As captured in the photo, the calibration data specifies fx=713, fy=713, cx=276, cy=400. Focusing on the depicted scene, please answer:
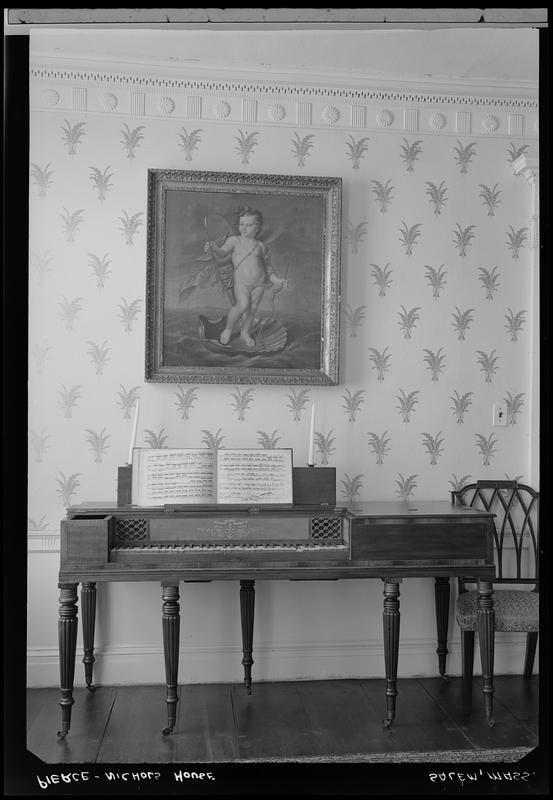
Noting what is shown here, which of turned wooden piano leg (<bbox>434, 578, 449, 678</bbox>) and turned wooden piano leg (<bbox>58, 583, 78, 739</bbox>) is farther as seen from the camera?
turned wooden piano leg (<bbox>434, 578, 449, 678</bbox>)

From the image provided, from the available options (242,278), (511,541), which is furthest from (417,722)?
(242,278)

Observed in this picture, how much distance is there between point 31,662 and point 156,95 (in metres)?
2.74

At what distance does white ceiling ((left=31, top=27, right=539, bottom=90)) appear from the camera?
10.5 ft

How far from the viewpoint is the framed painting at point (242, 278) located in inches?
134

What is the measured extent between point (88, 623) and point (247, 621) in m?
0.72

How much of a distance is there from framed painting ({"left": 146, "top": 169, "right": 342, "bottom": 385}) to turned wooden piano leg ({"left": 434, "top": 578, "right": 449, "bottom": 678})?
1.11 metres

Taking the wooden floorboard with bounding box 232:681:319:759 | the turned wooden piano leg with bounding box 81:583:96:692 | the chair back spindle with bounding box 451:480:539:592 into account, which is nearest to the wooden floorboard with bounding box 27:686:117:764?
the turned wooden piano leg with bounding box 81:583:96:692

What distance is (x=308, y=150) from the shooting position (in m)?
3.52

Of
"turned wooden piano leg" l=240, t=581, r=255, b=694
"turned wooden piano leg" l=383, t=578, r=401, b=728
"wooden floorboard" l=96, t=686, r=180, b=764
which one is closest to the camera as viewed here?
"wooden floorboard" l=96, t=686, r=180, b=764

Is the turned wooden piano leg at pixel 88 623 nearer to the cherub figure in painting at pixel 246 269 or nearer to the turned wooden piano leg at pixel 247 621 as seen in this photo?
the turned wooden piano leg at pixel 247 621

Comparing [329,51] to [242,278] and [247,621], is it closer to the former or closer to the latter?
[242,278]

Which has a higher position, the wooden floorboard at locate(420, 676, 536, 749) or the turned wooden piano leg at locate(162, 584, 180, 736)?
the turned wooden piano leg at locate(162, 584, 180, 736)

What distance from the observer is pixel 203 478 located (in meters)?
3.02

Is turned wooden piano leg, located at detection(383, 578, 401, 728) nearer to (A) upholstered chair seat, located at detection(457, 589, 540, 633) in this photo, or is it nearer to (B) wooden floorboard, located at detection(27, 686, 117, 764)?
(A) upholstered chair seat, located at detection(457, 589, 540, 633)
